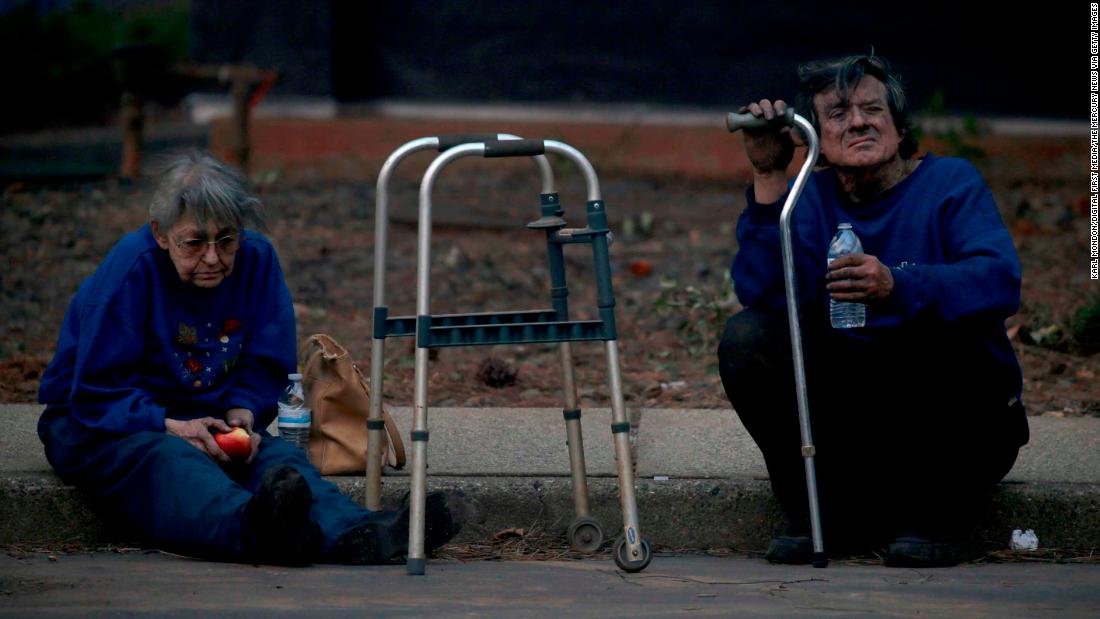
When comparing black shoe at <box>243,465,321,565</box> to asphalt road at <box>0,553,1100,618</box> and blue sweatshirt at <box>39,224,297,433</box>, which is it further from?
blue sweatshirt at <box>39,224,297,433</box>

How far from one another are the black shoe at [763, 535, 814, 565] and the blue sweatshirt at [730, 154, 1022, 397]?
554 mm

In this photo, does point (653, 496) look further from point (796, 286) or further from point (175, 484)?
point (175, 484)

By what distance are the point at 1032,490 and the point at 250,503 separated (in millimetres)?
2112

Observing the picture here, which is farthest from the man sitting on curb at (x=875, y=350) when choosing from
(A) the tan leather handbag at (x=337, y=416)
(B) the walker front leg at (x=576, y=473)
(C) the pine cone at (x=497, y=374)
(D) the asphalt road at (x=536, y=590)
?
(C) the pine cone at (x=497, y=374)

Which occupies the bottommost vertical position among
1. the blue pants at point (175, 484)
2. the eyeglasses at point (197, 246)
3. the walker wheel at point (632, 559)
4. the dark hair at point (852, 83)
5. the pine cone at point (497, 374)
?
the walker wheel at point (632, 559)

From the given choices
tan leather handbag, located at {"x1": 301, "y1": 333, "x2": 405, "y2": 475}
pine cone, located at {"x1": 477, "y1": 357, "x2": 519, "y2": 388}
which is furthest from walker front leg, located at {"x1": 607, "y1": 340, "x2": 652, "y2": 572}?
pine cone, located at {"x1": 477, "y1": 357, "x2": 519, "y2": 388}

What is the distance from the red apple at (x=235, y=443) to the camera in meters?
3.99

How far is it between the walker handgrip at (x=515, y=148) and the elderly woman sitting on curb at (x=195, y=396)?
0.73 metres

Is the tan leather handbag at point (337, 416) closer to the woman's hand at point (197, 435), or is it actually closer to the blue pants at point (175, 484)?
the blue pants at point (175, 484)

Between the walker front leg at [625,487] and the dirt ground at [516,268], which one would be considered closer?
the walker front leg at [625,487]

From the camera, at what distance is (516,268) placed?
7695 millimetres

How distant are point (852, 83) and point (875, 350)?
2.33ft

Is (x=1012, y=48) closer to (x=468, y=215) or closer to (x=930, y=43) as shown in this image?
(x=930, y=43)
